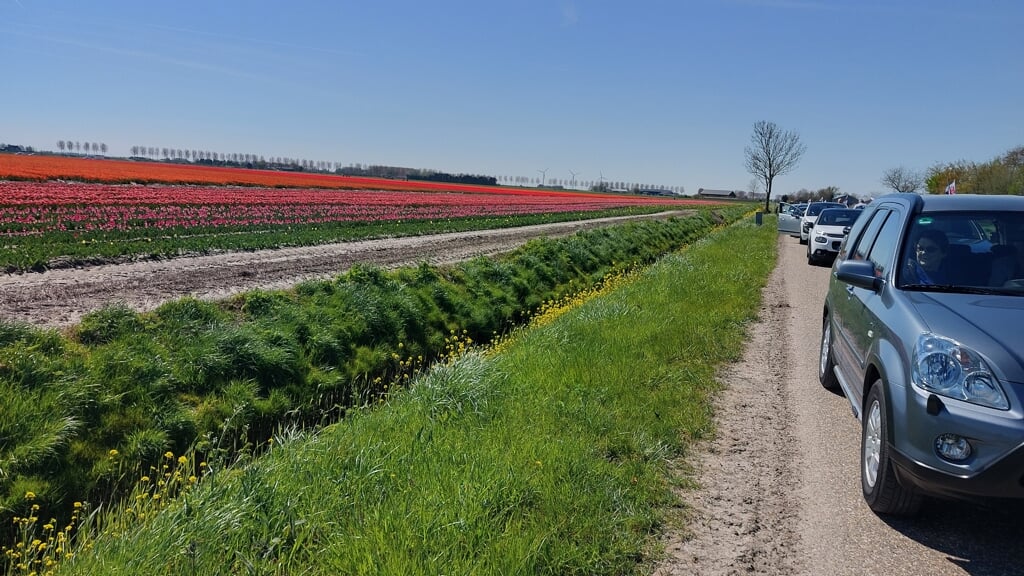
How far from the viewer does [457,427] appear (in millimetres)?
5148

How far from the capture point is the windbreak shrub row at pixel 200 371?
530 cm

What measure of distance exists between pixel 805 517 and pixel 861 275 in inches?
70.6

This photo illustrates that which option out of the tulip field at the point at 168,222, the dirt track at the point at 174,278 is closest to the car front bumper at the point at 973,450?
the dirt track at the point at 174,278

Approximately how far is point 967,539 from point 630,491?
6.10 ft

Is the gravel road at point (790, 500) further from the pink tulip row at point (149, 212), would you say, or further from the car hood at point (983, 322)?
the pink tulip row at point (149, 212)

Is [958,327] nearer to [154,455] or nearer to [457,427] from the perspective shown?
[457,427]

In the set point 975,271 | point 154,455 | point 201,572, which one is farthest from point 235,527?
point 975,271

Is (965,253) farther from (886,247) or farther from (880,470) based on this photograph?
(880,470)

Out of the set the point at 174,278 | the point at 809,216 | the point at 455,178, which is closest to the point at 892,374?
the point at 174,278

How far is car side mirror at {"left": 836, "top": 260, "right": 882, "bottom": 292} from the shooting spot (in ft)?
14.9

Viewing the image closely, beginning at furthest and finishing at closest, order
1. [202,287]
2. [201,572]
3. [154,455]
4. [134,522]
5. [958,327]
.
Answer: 1. [202,287]
2. [154,455]
3. [134,522]
4. [958,327]
5. [201,572]

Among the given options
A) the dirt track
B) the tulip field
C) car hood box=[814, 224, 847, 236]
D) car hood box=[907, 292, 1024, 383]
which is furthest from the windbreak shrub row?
car hood box=[814, 224, 847, 236]

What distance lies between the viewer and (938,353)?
11.0ft

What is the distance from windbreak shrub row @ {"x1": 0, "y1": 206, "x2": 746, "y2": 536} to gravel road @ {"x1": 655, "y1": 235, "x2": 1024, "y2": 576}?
357cm
